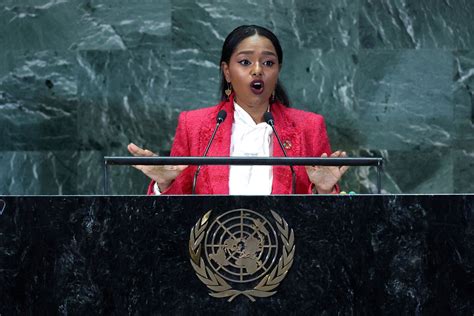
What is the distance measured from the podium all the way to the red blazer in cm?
101

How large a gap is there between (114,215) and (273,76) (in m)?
1.49

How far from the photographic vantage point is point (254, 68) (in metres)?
4.46

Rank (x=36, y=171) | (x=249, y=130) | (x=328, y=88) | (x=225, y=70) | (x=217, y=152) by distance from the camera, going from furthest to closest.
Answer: (x=36, y=171) < (x=328, y=88) < (x=225, y=70) < (x=249, y=130) < (x=217, y=152)

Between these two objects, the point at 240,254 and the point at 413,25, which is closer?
the point at 240,254

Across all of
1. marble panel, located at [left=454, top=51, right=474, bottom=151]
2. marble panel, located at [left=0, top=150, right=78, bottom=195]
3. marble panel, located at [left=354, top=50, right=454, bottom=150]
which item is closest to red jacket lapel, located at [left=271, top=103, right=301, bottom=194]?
marble panel, located at [left=354, top=50, right=454, bottom=150]

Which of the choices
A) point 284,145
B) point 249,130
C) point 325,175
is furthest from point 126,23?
point 325,175

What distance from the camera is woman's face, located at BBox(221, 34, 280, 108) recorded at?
446cm

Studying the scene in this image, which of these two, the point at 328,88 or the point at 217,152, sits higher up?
the point at 328,88

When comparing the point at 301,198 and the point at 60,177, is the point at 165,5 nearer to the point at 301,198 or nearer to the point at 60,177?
the point at 60,177

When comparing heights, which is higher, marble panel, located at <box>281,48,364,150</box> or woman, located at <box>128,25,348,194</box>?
marble panel, located at <box>281,48,364,150</box>

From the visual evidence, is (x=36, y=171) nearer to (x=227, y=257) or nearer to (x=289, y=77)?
(x=289, y=77)

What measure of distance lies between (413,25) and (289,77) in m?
0.80

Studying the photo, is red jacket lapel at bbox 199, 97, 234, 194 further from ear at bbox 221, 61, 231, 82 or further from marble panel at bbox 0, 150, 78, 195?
marble panel at bbox 0, 150, 78, 195

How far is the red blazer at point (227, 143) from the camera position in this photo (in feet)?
14.2
